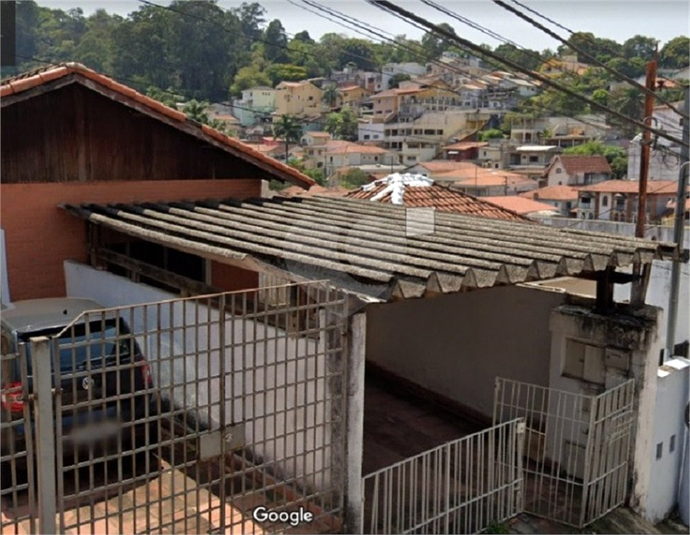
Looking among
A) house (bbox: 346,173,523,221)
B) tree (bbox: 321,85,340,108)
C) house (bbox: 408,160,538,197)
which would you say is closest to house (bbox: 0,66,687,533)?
house (bbox: 346,173,523,221)

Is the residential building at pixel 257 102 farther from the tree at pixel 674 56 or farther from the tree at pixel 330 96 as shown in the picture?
the tree at pixel 674 56

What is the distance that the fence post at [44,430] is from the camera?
12.0 feet

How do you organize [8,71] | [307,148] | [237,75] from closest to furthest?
[8,71] < [237,75] < [307,148]

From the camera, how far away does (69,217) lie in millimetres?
7988

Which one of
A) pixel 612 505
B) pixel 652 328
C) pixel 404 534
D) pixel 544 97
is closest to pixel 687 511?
pixel 612 505

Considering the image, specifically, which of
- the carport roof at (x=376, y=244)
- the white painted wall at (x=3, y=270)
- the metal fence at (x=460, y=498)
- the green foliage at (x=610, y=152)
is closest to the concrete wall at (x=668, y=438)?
the carport roof at (x=376, y=244)

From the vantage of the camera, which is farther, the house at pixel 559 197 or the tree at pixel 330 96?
the house at pixel 559 197

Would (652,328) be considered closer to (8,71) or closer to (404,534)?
(404,534)

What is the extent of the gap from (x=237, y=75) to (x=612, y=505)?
40.5 ft

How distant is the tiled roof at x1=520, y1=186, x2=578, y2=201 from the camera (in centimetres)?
3547

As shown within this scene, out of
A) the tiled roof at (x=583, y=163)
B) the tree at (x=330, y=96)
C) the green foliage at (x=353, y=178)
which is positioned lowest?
the green foliage at (x=353, y=178)

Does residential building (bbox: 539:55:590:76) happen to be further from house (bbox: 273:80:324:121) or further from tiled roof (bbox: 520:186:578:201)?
tiled roof (bbox: 520:186:578:201)

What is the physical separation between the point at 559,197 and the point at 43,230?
31669 mm

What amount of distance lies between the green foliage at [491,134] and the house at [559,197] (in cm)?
358
